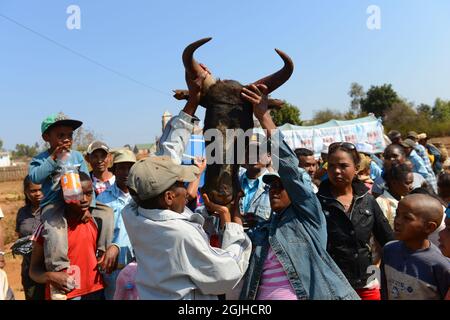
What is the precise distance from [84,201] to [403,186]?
296 cm

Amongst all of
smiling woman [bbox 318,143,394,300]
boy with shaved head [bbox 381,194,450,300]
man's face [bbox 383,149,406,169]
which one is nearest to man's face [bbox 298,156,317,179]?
man's face [bbox 383,149,406,169]

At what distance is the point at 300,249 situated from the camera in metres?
2.28

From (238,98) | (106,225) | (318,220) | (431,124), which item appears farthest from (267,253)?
(431,124)

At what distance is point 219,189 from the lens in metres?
2.46

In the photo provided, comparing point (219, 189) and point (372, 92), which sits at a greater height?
point (372, 92)

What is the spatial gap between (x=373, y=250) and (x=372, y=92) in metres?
49.3

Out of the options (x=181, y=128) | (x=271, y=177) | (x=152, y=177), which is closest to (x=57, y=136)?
(x=181, y=128)

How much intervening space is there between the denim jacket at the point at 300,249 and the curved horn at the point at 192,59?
711 mm

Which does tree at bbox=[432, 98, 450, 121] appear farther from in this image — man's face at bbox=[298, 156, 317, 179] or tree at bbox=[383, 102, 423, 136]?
man's face at bbox=[298, 156, 317, 179]

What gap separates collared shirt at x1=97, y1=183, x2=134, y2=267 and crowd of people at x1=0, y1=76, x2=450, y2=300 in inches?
0.5

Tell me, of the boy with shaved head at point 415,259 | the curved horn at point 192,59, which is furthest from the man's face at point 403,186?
the curved horn at point 192,59

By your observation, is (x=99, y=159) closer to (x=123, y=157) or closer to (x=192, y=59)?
(x=123, y=157)

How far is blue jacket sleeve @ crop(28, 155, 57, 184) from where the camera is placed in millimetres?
2971
